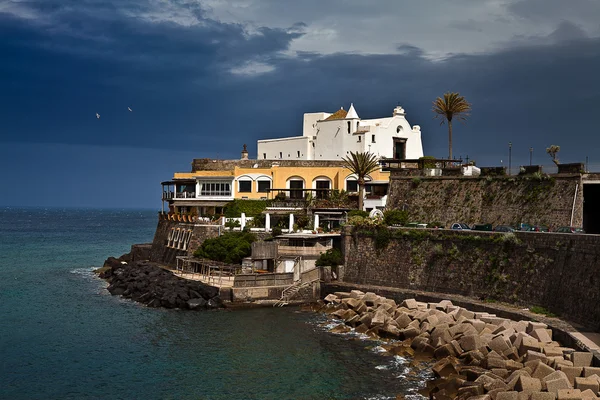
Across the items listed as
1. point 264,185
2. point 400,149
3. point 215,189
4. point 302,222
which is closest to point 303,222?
point 302,222

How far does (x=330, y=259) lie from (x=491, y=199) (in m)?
11.5

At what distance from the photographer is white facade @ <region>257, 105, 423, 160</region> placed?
64.9 m

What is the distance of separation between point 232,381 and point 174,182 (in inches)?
1523

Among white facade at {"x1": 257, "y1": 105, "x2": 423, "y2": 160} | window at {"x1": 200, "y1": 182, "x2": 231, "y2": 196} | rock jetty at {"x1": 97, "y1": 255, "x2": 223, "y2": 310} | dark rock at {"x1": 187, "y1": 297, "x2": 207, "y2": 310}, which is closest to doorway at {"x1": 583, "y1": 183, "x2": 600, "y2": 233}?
rock jetty at {"x1": 97, "y1": 255, "x2": 223, "y2": 310}

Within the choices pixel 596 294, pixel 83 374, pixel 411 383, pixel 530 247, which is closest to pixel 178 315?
pixel 83 374

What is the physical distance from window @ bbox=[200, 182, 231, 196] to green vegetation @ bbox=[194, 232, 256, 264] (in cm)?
1139

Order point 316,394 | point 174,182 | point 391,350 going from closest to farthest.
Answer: point 316,394 → point 391,350 → point 174,182

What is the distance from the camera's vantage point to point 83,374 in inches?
1110

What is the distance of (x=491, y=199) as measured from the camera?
43.0m

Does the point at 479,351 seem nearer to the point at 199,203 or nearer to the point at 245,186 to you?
the point at 245,186

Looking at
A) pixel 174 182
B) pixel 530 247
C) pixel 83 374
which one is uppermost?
pixel 174 182

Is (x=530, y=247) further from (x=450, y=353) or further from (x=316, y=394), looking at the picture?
(x=316, y=394)

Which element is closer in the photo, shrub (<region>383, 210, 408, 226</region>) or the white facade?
shrub (<region>383, 210, 408, 226</region>)

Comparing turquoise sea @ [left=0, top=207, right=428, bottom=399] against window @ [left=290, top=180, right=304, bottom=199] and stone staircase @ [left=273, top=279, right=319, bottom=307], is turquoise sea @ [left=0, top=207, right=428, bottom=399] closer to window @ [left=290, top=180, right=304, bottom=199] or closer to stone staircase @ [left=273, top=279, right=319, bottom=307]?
stone staircase @ [left=273, top=279, right=319, bottom=307]
